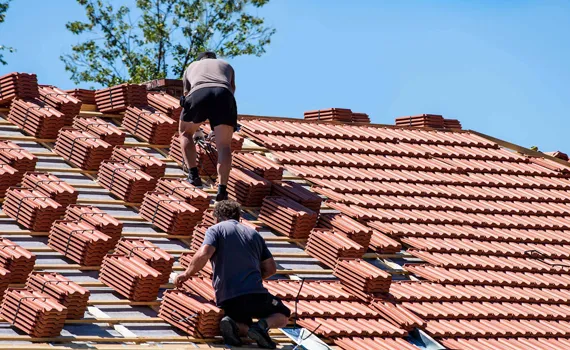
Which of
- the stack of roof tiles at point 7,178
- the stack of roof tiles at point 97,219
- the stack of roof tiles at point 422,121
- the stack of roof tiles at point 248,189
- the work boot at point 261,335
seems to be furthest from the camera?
the stack of roof tiles at point 422,121

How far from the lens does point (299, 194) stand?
43.9 ft

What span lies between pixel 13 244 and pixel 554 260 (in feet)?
24.4


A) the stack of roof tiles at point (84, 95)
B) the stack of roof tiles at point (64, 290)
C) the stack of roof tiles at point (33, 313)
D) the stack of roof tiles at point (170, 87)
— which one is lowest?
the stack of roof tiles at point (33, 313)

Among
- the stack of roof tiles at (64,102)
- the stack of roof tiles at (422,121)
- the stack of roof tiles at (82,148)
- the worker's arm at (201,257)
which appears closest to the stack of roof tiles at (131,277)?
the worker's arm at (201,257)

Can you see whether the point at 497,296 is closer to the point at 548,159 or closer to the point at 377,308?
the point at 377,308

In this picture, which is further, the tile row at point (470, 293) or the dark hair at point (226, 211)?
the tile row at point (470, 293)

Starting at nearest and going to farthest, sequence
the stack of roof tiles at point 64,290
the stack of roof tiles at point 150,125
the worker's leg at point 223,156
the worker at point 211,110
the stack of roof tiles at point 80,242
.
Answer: the stack of roof tiles at point 64,290 < the stack of roof tiles at point 80,242 < the worker's leg at point 223,156 < the worker at point 211,110 < the stack of roof tiles at point 150,125

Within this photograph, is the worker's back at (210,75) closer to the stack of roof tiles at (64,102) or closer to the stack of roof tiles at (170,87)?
the stack of roof tiles at (64,102)

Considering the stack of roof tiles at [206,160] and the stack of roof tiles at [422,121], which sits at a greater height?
the stack of roof tiles at [422,121]

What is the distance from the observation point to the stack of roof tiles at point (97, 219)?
441 inches

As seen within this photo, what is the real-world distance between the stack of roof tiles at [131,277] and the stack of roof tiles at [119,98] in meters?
4.52

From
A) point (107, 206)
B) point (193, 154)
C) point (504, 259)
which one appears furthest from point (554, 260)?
point (107, 206)

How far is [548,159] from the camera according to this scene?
18.5 metres

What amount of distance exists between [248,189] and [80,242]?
2.91 m
